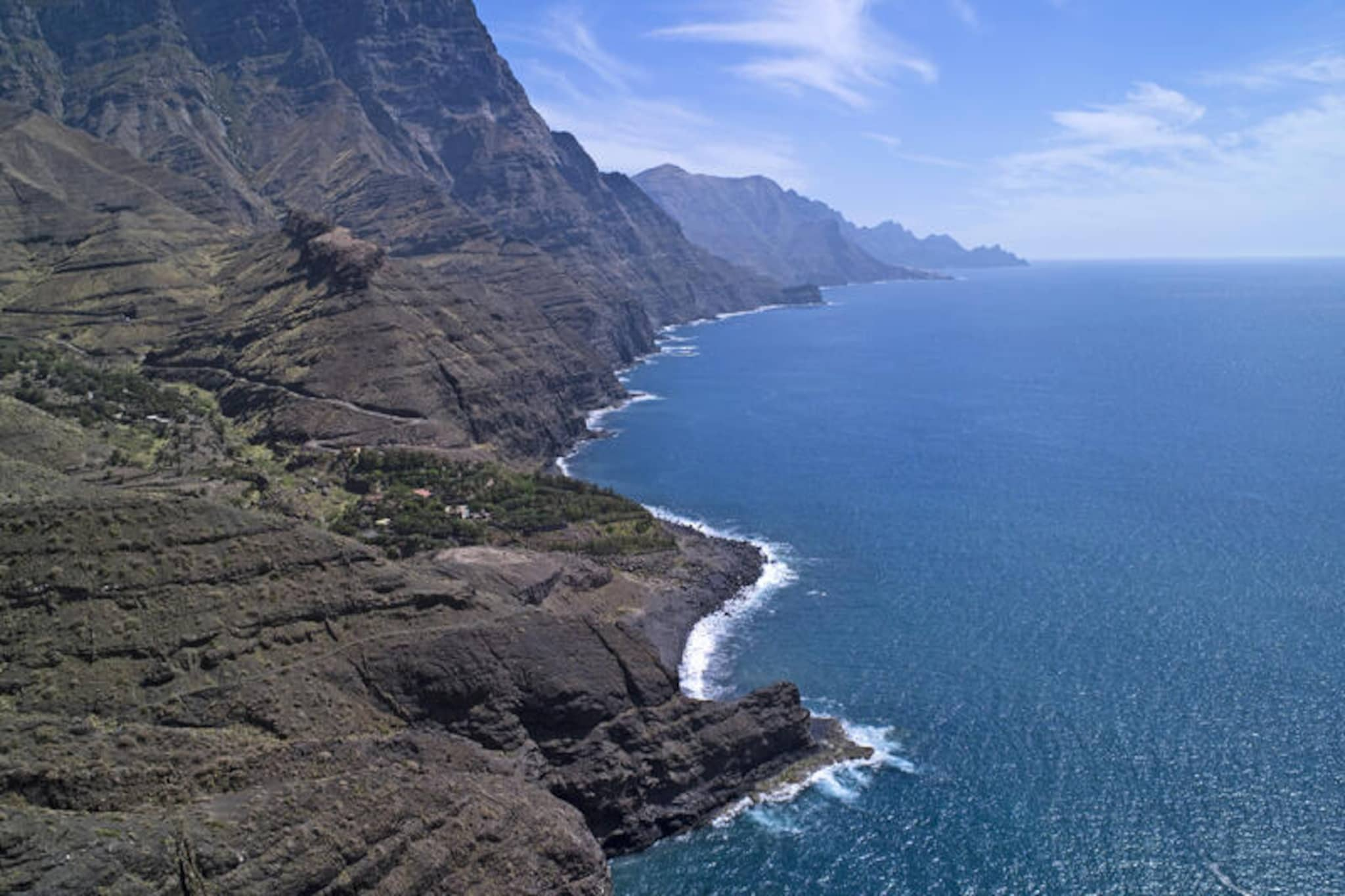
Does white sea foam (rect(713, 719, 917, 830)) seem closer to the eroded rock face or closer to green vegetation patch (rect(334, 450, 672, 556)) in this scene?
the eroded rock face

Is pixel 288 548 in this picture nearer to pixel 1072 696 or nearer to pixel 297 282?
pixel 1072 696

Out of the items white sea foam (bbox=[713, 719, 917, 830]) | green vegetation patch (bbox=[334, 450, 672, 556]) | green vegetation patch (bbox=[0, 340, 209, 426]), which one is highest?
green vegetation patch (bbox=[0, 340, 209, 426])

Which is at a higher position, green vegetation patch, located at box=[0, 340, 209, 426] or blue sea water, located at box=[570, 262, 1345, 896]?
green vegetation patch, located at box=[0, 340, 209, 426]

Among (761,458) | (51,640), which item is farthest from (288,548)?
(761,458)

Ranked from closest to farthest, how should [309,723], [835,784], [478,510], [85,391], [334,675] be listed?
1. [309,723]
2. [334,675]
3. [835,784]
4. [478,510]
5. [85,391]

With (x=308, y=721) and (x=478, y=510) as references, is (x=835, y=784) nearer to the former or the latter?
(x=308, y=721)

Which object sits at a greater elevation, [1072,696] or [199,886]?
[199,886]

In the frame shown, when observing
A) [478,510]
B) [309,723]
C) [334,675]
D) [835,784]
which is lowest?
[835,784]

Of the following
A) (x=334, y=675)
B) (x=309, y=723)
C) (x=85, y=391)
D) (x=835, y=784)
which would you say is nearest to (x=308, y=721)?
(x=309, y=723)

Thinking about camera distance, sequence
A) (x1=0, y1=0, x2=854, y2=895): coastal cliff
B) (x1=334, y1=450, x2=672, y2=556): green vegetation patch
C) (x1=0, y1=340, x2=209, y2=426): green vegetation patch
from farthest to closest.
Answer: (x1=0, y1=340, x2=209, y2=426): green vegetation patch → (x1=334, y1=450, x2=672, y2=556): green vegetation patch → (x1=0, y1=0, x2=854, y2=895): coastal cliff

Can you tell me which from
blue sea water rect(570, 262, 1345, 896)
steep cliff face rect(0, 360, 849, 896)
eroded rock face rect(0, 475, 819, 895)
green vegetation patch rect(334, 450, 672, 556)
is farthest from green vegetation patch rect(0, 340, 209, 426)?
blue sea water rect(570, 262, 1345, 896)

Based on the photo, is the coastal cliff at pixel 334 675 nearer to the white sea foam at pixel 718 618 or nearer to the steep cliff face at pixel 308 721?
the steep cliff face at pixel 308 721
